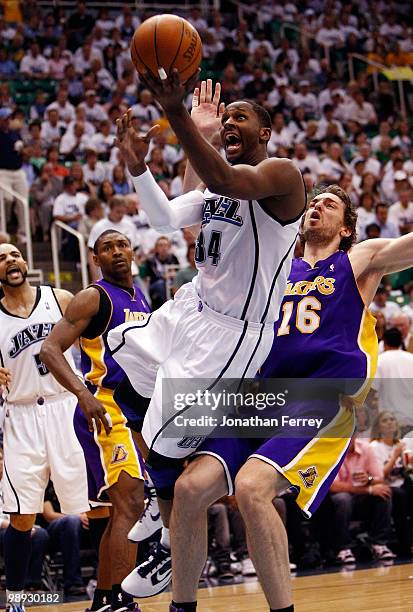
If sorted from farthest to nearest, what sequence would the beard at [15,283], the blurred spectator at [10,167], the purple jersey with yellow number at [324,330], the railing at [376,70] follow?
the railing at [376,70]
the blurred spectator at [10,167]
the beard at [15,283]
the purple jersey with yellow number at [324,330]

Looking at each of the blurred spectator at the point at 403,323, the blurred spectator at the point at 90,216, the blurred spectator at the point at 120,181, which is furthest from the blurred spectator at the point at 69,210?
the blurred spectator at the point at 403,323

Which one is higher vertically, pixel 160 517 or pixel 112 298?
pixel 112 298

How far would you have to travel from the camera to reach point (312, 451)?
4.79 metres

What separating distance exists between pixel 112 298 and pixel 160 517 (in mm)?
1639

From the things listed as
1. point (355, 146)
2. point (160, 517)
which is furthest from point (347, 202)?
point (355, 146)

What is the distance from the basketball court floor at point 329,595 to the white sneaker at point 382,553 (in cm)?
66

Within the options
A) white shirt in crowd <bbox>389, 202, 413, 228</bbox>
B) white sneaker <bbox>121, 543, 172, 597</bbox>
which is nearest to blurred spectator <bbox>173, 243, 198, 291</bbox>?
white shirt in crowd <bbox>389, 202, 413, 228</bbox>

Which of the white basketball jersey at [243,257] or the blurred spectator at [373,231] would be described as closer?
the white basketball jersey at [243,257]

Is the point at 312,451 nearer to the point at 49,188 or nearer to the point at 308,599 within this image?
the point at 308,599

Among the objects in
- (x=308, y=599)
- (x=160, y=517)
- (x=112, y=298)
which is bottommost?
(x=308, y=599)

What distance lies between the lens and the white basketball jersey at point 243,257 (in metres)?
4.57

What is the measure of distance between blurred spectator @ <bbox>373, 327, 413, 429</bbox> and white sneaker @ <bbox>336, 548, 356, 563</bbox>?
1.45 metres

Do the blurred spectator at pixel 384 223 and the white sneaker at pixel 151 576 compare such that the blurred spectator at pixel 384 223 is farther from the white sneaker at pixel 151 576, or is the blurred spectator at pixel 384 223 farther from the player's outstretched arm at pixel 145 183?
the player's outstretched arm at pixel 145 183

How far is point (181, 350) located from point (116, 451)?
190 cm
